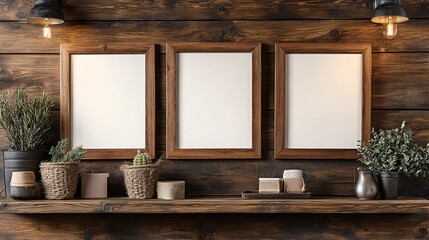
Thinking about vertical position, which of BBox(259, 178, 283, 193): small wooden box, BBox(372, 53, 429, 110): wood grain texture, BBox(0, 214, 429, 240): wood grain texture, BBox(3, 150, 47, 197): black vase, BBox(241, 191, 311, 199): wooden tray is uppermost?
BBox(372, 53, 429, 110): wood grain texture

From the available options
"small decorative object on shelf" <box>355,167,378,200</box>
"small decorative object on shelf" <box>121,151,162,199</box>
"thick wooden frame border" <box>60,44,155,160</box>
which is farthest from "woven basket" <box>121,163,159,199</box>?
"small decorative object on shelf" <box>355,167,378,200</box>

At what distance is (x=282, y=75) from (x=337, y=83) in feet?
0.63

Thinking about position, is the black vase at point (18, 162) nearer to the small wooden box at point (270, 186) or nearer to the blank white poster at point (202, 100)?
the blank white poster at point (202, 100)

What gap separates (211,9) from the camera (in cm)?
243

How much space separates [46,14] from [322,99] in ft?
3.17

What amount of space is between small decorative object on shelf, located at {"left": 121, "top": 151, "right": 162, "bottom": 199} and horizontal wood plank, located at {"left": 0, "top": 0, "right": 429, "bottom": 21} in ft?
1.67

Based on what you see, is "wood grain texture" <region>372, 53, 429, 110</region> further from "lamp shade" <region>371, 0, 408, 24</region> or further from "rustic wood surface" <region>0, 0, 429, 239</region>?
"lamp shade" <region>371, 0, 408, 24</region>

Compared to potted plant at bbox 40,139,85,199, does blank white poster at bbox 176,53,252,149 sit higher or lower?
higher

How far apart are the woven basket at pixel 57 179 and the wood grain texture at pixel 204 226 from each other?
164 millimetres

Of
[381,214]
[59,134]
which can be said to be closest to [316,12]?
[381,214]

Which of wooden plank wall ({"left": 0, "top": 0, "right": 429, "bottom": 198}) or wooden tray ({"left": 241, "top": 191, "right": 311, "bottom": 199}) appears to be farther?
wooden plank wall ({"left": 0, "top": 0, "right": 429, "bottom": 198})

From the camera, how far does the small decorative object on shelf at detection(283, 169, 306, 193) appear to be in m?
2.32

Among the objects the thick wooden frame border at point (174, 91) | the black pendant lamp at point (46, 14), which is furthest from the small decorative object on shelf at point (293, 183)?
the black pendant lamp at point (46, 14)

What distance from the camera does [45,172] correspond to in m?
2.26
